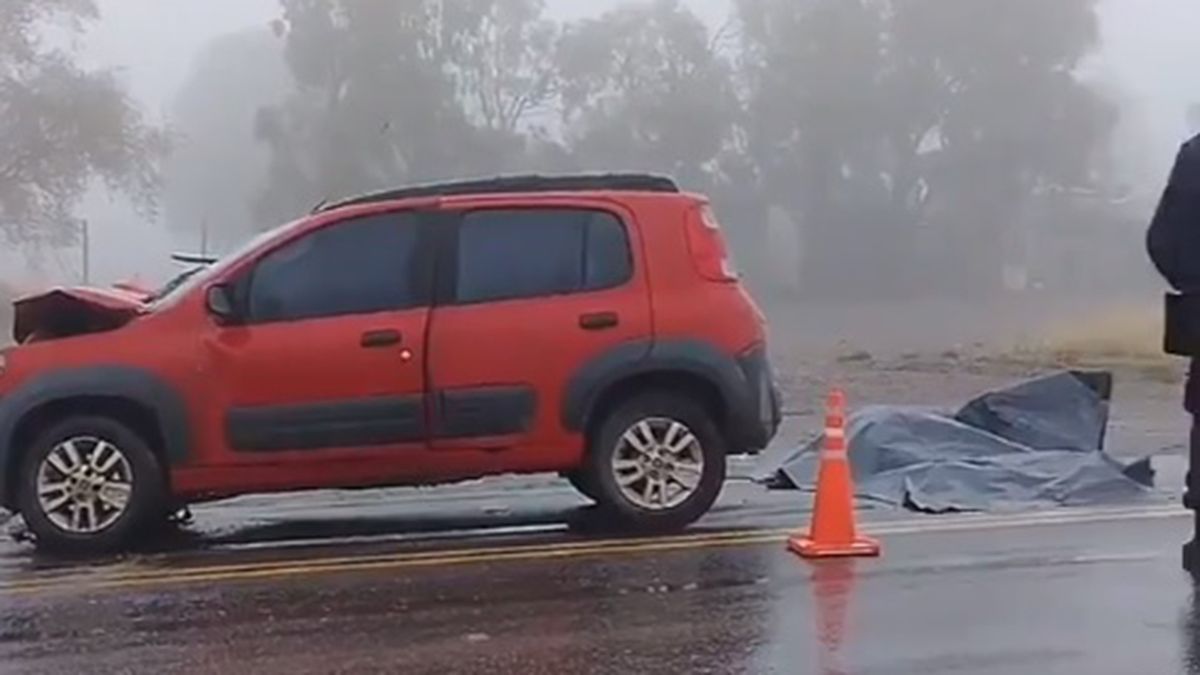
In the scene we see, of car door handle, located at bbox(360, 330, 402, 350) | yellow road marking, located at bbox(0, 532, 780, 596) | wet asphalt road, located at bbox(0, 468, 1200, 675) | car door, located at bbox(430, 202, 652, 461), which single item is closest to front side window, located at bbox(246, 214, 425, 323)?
car door handle, located at bbox(360, 330, 402, 350)

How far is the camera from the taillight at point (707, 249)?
895cm

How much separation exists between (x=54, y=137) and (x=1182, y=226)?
1732 centimetres

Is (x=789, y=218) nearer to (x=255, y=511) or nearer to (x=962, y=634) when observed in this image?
(x=255, y=511)

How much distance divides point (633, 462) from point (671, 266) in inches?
40.0

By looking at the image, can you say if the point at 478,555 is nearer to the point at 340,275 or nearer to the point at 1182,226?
the point at 340,275

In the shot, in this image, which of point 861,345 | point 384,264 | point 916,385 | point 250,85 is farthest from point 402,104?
point 384,264

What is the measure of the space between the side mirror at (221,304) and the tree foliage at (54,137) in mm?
12778

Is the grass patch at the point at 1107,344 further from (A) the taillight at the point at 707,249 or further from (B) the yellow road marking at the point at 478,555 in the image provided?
(A) the taillight at the point at 707,249

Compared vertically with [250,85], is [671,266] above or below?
below

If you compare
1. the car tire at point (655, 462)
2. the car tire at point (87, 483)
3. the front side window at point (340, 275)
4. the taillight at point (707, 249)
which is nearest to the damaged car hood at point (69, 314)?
the car tire at point (87, 483)

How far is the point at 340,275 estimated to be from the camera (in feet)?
28.5

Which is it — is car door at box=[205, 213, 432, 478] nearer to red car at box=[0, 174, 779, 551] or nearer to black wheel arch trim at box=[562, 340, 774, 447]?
red car at box=[0, 174, 779, 551]

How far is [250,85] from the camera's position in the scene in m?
22.8

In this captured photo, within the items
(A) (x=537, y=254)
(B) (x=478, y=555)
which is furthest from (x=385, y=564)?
(A) (x=537, y=254)
